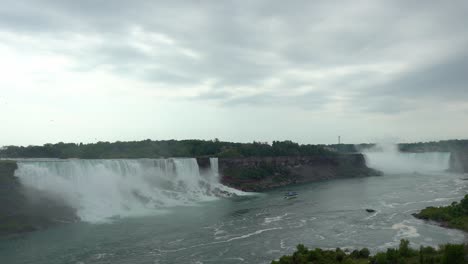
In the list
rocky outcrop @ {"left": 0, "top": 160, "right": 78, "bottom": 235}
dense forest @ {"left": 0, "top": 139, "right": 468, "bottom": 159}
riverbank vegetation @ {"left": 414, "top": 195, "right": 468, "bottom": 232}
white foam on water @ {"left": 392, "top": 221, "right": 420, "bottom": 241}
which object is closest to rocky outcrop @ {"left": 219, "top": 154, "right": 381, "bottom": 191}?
dense forest @ {"left": 0, "top": 139, "right": 468, "bottom": 159}

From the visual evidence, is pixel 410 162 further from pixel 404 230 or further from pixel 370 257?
pixel 370 257

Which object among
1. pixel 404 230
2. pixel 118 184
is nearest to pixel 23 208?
pixel 118 184

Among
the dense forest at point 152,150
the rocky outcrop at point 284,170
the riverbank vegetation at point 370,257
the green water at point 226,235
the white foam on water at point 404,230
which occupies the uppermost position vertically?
the dense forest at point 152,150

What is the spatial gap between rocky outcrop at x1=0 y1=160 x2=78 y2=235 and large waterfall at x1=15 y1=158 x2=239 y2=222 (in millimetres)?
805

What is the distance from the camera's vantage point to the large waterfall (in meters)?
34.7

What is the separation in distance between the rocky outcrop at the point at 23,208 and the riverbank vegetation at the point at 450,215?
26.9m

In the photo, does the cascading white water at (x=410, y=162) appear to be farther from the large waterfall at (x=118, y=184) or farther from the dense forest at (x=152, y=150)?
the large waterfall at (x=118, y=184)

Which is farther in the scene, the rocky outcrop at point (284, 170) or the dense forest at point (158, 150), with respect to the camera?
the dense forest at point (158, 150)

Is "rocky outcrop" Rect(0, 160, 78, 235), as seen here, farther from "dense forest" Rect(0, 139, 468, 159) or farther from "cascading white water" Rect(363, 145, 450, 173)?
"cascading white water" Rect(363, 145, 450, 173)

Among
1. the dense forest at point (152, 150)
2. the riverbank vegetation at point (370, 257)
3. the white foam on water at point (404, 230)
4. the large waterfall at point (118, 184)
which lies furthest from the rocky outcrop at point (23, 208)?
the dense forest at point (152, 150)

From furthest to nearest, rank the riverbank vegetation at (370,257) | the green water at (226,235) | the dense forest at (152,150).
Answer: the dense forest at (152,150)
the green water at (226,235)
the riverbank vegetation at (370,257)

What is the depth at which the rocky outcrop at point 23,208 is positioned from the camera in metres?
28.8

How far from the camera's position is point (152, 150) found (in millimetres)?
70750

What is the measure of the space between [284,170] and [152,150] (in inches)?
910
